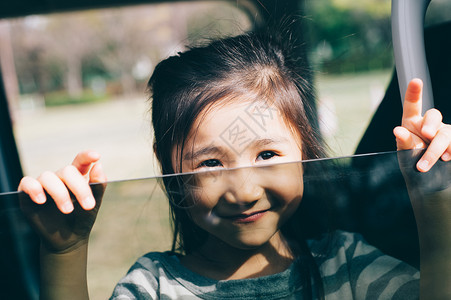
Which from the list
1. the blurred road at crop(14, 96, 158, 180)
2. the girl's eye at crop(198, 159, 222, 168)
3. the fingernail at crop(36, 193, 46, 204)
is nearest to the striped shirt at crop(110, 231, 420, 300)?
the fingernail at crop(36, 193, 46, 204)

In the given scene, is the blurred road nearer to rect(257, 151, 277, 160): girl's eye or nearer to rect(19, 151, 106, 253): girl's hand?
rect(257, 151, 277, 160): girl's eye

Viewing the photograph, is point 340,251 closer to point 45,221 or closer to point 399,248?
point 399,248

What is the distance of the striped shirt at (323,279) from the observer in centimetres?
92

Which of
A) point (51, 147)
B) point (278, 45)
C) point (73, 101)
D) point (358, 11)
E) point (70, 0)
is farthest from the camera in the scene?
point (73, 101)

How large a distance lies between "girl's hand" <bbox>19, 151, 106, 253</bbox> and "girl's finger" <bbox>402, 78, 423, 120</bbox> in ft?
2.58

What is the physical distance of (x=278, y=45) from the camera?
1.65 meters

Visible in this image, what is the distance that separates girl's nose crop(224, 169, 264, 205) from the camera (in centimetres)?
87

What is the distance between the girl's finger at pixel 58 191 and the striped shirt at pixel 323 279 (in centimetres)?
18

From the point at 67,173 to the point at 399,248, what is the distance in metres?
0.73

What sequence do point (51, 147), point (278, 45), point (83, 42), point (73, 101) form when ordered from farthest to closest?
point (73, 101)
point (83, 42)
point (51, 147)
point (278, 45)

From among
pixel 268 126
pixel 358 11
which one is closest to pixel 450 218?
pixel 268 126

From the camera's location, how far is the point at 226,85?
57.8 inches

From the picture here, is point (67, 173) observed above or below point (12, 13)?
below

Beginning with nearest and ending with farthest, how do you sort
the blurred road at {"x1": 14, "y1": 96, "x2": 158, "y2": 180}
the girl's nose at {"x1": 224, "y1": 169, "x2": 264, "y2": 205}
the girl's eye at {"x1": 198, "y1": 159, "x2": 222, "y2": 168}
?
the girl's nose at {"x1": 224, "y1": 169, "x2": 264, "y2": 205} → the girl's eye at {"x1": 198, "y1": 159, "x2": 222, "y2": 168} → the blurred road at {"x1": 14, "y1": 96, "x2": 158, "y2": 180}
